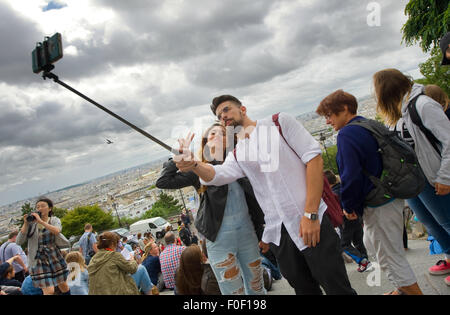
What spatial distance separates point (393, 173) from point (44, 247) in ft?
15.6

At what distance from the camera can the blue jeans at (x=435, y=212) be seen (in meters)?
2.29

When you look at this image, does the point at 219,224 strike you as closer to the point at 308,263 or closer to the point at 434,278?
the point at 308,263

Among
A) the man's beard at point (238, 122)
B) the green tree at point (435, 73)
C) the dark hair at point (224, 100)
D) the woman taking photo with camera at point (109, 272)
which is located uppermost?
the green tree at point (435, 73)

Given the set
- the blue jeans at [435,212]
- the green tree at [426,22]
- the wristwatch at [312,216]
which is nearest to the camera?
the wristwatch at [312,216]

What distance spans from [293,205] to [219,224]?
699 millimetres

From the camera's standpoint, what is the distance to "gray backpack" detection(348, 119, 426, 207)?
6.49 feet

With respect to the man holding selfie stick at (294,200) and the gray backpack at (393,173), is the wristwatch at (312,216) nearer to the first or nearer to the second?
the man holding selfie stick at (294,200)

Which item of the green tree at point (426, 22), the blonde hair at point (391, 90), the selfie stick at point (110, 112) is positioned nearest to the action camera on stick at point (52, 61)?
the selfie stick at point (110, 112)

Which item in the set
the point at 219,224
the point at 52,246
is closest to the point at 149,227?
the point at 52,246

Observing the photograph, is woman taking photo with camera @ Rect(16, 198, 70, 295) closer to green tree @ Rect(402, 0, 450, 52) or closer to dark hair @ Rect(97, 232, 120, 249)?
dark hair @ Rect(97, 232, 120, 249)

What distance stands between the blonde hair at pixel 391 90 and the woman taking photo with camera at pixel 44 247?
4573mm

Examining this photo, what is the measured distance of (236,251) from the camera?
2334 millimetres

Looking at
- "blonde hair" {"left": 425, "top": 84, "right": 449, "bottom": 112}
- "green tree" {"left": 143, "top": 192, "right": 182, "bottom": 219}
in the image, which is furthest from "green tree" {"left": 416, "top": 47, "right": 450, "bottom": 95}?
"green tree" {"left": 143, "top": 192, "right": 182, "bottom": 219}

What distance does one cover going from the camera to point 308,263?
1.84 m
